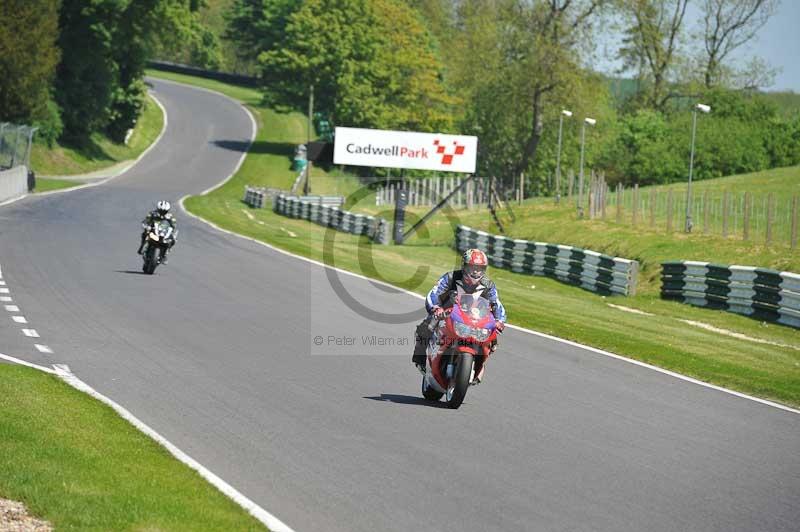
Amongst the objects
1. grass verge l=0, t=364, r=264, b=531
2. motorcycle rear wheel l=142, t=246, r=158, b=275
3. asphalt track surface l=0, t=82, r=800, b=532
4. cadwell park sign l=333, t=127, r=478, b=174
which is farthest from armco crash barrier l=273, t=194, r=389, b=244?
grass verge l=0, t=364, r=264, b=531

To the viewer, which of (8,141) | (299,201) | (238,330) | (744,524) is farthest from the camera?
(299,201)

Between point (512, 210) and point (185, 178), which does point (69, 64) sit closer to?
point (185, 178)

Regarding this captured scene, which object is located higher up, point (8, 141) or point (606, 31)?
point (606, 31)

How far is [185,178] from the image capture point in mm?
80812

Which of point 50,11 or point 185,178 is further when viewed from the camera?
point 185,178

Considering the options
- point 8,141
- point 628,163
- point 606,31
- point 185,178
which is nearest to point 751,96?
point 628,163

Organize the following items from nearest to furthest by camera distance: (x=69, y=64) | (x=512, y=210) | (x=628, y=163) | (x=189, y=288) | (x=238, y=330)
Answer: (x=238, y=330), (x=189, y=288), (x=512, y=210), (x=69, y=64), (x=628, y=163)

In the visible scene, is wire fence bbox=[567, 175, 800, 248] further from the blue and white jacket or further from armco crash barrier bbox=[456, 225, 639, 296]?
the blue and white jacket

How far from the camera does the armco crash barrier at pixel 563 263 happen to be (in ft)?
105

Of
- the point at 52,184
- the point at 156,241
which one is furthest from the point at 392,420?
the point at 52,184

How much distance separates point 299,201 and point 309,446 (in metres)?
50.9

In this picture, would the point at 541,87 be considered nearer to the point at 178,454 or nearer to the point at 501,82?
the point at 501,82

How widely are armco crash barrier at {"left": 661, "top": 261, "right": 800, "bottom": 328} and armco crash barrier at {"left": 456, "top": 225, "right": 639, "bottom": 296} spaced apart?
116 cm

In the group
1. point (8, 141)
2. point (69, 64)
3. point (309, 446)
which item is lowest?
point (309, 446)
